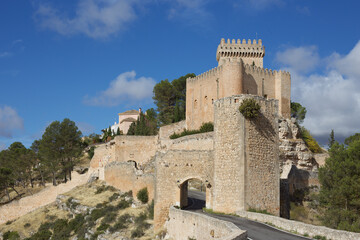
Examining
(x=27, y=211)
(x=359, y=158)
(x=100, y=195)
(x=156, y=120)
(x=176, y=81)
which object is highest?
(x=176, y=81)

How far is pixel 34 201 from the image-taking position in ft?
127

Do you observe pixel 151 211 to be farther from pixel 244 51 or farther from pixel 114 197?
pixel 244 51

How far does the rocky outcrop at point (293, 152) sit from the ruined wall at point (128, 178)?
11.2 meters

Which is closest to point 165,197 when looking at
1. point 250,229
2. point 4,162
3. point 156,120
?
point 250,229

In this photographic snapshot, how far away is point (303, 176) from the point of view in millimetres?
26703

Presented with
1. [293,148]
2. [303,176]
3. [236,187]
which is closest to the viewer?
[236,187]

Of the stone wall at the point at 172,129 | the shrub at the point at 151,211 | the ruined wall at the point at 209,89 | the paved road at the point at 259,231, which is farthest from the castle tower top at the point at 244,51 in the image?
the paved road at the point at 259,231

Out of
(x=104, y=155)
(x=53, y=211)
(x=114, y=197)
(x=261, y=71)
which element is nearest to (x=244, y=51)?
(x=261, y=71)

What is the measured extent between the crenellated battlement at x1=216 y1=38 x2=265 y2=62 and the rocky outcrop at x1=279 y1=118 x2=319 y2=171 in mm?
12206

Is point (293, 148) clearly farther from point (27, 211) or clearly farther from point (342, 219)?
point (27, 211)

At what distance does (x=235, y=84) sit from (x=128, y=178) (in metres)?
12.9

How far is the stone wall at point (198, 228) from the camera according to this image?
413 inches

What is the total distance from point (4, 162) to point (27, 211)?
586 inches

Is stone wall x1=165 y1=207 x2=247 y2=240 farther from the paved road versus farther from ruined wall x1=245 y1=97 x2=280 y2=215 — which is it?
ruined wall x1=245 y1=97 x2=280 y2=215
